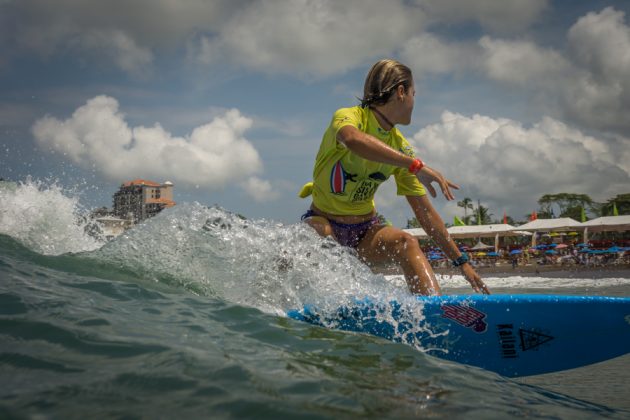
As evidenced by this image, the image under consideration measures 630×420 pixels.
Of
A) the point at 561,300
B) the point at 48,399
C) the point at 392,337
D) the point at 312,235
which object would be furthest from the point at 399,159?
the point at 48,399

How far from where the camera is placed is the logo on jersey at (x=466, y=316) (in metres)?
2.93

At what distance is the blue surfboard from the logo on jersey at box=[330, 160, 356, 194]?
0.88m

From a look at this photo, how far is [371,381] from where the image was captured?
194cm

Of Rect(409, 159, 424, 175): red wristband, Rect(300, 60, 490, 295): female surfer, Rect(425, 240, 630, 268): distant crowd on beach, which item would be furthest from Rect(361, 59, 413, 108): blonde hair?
Rect(425, 240, 630, 268): distant crowd on beach

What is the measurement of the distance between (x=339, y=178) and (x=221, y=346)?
1.58m

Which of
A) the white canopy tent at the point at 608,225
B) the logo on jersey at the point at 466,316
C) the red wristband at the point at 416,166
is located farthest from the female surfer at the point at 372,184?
the white canopy tent at the point at 608,225

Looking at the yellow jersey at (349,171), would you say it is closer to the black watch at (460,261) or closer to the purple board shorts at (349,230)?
the purple board shorts at (349,230)

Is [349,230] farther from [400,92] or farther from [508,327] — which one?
[508,327]

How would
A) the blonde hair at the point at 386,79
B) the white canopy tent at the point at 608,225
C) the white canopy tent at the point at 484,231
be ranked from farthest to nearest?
the white canopy tent at the point at 484,231 < the white canopy tent at the point at 608,225 < the blonde hair at the point at 386,79

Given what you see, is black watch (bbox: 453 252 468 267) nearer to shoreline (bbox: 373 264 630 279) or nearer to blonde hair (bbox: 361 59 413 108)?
blonde hair (bbox: 361 59 413 108)

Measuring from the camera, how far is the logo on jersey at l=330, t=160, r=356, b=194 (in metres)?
3.37

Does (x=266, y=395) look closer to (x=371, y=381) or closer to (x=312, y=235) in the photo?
(x=371, y=381)

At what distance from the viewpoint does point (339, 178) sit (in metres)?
3.38

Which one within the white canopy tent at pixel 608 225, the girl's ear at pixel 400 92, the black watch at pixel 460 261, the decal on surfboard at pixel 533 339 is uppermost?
the white canopy tent at pixel 608 225
